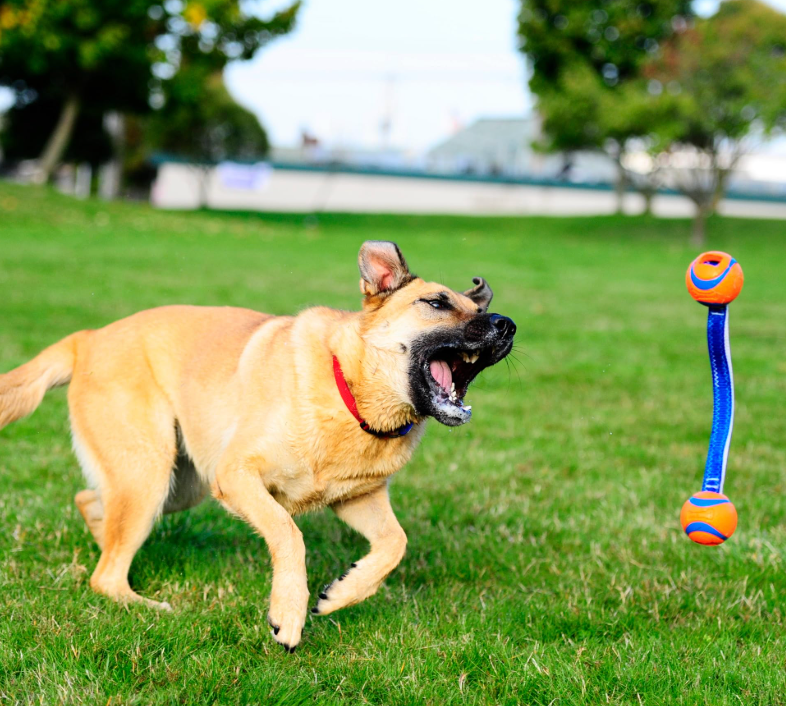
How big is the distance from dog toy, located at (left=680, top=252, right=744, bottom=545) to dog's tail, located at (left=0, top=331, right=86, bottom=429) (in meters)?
2.85

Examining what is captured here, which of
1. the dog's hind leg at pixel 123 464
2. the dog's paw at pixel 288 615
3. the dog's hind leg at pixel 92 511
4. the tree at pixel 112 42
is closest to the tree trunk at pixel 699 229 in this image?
the tree at pixel 112 42

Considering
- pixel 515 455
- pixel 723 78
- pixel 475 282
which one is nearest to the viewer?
pixel 475 282

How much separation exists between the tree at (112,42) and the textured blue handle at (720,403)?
27.9 meters

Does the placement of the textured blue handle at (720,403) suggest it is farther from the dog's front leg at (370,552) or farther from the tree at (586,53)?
the tree at (586,53)

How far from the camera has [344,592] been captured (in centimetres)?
333

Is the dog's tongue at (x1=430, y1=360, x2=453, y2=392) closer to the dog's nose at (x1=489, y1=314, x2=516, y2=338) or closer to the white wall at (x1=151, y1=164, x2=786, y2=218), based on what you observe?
the dog's nose at (x1=489, y1=314, x2=516, y2=338)

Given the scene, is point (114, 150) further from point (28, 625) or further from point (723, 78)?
point (28, 625)

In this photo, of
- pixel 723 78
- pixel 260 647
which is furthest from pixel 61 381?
pixel 723 78

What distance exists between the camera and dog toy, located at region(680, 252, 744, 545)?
11.3ft

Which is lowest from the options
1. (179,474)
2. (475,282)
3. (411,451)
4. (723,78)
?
(179,474)

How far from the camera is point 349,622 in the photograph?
11.8ft

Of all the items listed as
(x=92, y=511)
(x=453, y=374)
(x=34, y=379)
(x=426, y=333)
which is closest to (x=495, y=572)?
(x=453, y=374)

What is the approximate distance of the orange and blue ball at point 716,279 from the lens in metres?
3.41

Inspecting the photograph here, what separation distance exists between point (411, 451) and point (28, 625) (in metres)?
1.66
